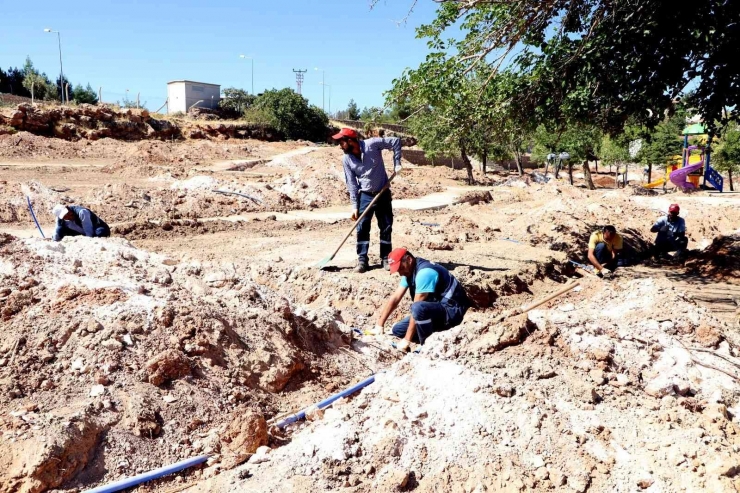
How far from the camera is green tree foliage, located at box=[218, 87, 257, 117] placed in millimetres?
38875

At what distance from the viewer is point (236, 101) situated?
3956 centimetres

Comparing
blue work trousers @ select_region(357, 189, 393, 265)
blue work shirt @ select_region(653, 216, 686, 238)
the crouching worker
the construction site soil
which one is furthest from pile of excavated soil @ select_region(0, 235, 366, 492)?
blue work shirt @ select_region(653, 216, 686, 238)

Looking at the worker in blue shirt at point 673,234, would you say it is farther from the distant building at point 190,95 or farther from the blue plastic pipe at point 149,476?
the distant building at point 190,95

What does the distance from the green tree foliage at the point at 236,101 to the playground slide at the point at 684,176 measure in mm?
27083

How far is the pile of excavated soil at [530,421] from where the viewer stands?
3148 millimetres

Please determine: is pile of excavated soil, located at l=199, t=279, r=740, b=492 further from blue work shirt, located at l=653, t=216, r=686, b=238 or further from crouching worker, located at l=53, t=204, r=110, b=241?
blue work shirt, located at l=653, t=216, r=686, b=238

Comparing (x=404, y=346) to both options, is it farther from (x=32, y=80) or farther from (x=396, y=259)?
(x=32, y=80)

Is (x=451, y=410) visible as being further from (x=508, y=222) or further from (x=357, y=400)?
(x=508, y=222)

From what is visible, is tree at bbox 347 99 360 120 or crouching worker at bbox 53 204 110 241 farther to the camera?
tree at bbox 347 99 360 120

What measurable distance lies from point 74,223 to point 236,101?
111 feet

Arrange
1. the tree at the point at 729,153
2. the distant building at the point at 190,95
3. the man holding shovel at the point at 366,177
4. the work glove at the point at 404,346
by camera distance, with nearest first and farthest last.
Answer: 1. the work glove at the point at 404,346
2. the man holding shovel at the point at 366,177
3. the tree at the point at 729,153
4. the distant building at the point at 190,95

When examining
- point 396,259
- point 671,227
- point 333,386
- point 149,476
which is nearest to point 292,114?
point 671,227

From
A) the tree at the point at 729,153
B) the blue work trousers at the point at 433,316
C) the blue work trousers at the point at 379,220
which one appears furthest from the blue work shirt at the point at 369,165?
the tree at the point at 729,153

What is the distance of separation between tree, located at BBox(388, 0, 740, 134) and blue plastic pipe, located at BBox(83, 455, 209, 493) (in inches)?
213
